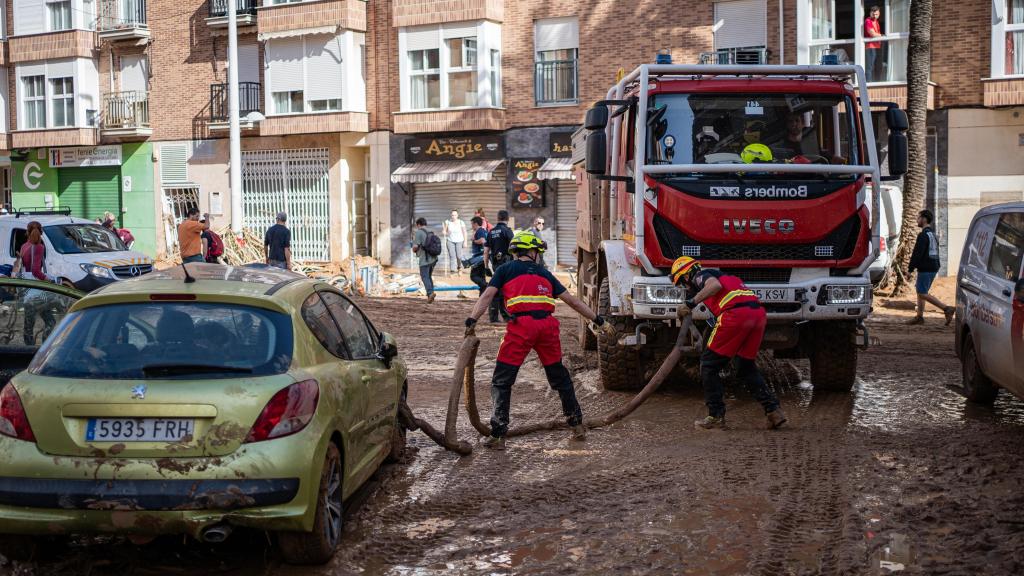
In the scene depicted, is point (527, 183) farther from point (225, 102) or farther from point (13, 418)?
point (13, 418)

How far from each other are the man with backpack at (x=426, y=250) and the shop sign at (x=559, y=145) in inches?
332

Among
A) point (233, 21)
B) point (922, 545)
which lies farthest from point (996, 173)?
point (922, 545)

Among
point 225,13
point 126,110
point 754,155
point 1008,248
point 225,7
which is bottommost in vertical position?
point 1008,248

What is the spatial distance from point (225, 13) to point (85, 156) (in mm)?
7594

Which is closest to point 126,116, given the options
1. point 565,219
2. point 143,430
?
point 565,219

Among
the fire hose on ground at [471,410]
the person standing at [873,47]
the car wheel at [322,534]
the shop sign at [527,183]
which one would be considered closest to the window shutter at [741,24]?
the person standing at [873,47]

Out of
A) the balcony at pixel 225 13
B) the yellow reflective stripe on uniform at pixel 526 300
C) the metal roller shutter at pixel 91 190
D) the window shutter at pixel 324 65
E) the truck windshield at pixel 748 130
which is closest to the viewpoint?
the yellow reflective stripe on uniform at pixel 526 300

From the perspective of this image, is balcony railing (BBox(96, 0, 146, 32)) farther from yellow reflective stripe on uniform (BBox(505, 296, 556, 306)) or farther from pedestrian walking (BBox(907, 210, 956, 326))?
yellow reflective stripe on uniform (BBox(505, 296, 556, 306))

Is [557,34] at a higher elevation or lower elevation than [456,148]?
higher

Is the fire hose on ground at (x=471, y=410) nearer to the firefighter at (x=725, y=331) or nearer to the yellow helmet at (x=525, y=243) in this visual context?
the firefighter at (x=725, y=331)

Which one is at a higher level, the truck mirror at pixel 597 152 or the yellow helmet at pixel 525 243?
the truck mirror at pixel 597 152

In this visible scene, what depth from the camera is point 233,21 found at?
28406 mm

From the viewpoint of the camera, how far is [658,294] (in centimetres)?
1014

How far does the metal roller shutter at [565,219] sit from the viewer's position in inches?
1158
